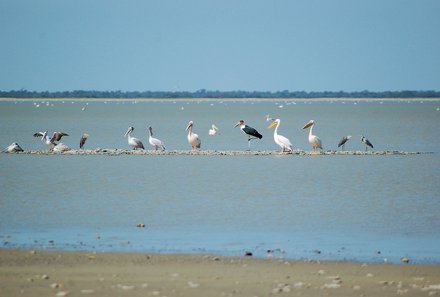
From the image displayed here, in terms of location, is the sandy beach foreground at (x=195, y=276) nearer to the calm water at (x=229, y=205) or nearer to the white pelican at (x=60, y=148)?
the calm water at (x=229, y=205)

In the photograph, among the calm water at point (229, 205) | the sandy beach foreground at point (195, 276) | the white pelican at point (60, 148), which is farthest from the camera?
the white pelican at point (60, 148)

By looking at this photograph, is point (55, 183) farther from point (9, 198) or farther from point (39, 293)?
point (39, 293)

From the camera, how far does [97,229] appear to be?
13.3 metres

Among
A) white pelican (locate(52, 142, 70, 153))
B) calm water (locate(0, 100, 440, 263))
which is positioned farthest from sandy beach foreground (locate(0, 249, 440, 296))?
white pelican (locate(52, 142, 70, 153))

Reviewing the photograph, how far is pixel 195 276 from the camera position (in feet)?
30.6

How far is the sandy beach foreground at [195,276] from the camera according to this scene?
858 cm

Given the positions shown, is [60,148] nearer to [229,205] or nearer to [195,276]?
[229,205]

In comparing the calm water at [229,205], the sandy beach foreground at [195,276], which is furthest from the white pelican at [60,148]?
the sandy beach foreground at [195,276]

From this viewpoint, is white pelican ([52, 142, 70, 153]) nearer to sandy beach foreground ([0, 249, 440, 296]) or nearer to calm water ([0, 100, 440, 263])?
calm water ([0, 100, 440, 263])

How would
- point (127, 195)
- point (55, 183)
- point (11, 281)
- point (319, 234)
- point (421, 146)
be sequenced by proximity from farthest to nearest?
point (421, 146)
point (55, 183)
point (127, 195)
point (319, 234)
point (11, 281)

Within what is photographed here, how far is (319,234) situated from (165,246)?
8.07 feet

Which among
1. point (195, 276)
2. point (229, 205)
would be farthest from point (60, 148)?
point (195, 276)

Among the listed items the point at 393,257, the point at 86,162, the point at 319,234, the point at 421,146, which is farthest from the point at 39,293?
the point at 421,146

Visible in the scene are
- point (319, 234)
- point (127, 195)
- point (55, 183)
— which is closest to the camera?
point (319, 234)
